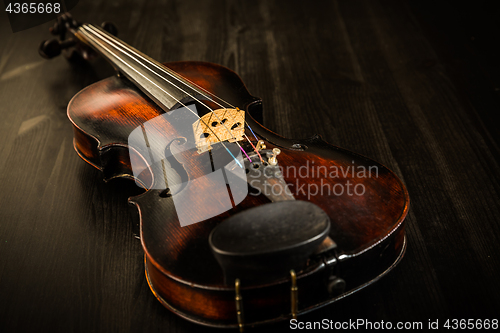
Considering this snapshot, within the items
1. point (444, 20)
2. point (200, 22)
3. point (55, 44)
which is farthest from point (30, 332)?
point (444, 20)

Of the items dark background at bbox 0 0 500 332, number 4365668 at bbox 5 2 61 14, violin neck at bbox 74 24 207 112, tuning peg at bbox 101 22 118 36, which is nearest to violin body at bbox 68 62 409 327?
dark background at bbox 0 0 500 332

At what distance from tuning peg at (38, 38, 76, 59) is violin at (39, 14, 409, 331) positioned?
1.75ft

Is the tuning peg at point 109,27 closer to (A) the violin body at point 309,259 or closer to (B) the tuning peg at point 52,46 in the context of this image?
(B) the tuning peg at point 52,46

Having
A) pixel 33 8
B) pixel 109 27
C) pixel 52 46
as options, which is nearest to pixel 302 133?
pixel 109 27

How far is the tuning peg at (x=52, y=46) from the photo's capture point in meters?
1.74

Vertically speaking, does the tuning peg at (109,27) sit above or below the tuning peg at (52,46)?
above

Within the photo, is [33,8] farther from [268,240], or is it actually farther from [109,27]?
[268,240]

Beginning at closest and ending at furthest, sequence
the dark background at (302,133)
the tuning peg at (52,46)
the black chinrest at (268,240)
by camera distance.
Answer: the black chinrest at (268,240), the dark background at (302,133), the tuning peg at (52,46)

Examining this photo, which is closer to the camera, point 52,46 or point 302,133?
point 302,133

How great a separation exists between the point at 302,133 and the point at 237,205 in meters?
0.66

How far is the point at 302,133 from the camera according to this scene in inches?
60.6

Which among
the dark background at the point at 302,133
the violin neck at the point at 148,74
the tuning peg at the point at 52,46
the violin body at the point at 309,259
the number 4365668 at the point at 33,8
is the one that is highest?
the number 4365668 at the point at 33,8

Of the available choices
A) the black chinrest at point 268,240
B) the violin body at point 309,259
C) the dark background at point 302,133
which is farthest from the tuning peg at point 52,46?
the black chinrest at point 268,240

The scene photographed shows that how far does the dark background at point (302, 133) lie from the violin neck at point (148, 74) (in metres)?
0.29
